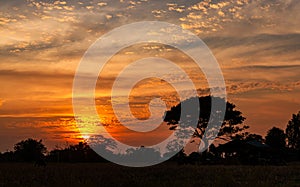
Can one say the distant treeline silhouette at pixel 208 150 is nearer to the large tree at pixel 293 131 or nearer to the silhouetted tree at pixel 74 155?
the silhouetted tree at pixel 74 155

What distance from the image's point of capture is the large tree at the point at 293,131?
8169 cm

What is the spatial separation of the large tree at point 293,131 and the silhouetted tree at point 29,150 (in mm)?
48707

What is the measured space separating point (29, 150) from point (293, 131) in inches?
2065

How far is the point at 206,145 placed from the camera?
55.8m

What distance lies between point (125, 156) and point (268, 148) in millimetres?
15138

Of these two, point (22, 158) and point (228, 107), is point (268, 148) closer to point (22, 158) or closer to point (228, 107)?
point (228, 107)

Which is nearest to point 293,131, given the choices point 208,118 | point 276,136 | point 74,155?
point 276,136

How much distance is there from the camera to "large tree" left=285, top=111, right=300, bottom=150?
8169cm

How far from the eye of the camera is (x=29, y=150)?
160 feet

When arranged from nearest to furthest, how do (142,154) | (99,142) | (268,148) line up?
1. (268,148)
2. (142,154)
3. (99,142)

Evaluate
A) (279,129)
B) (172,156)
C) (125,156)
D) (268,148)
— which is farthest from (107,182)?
(279,129)

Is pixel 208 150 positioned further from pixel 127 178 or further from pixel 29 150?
pixel 127 178

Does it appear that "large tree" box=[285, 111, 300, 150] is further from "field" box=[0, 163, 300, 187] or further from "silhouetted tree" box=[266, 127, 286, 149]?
"field" box=[0, 163, 300, 187]

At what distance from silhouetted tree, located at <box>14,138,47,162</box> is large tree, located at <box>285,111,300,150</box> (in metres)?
48.7
